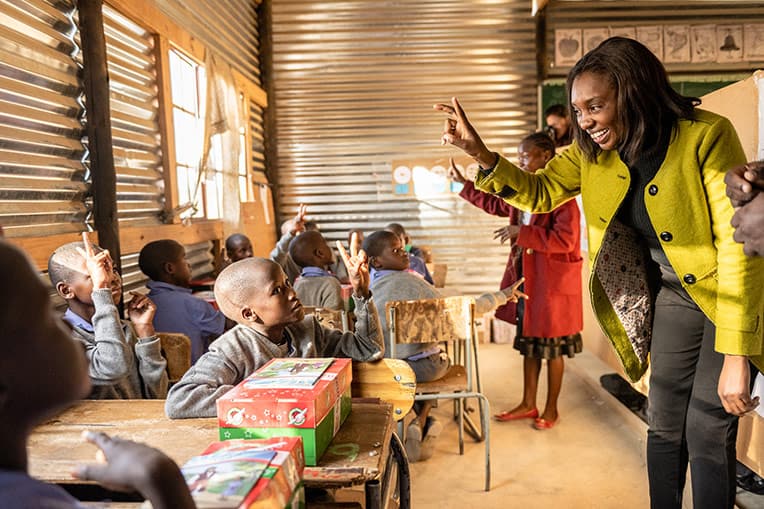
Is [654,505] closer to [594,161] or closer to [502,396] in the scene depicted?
[594,161]

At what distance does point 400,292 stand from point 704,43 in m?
5.46

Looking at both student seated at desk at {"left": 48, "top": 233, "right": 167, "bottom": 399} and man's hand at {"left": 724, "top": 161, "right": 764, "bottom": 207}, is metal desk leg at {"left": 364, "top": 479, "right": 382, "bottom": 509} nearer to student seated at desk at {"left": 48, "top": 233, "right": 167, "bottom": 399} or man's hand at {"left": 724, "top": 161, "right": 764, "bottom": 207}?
man's hand at {"left": 724, "top": 161, "right": 764, "bottom": 207}

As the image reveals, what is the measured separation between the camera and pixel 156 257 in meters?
3.26

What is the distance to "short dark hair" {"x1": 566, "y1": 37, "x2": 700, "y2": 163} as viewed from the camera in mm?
1679

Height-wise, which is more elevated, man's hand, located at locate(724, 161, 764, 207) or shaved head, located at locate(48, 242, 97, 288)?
man's hand, located at locate(724, 161, 764, 207)

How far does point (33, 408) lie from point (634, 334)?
1.86m

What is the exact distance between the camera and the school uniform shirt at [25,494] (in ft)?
2.11

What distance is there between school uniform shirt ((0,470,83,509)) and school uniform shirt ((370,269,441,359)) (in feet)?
8.64

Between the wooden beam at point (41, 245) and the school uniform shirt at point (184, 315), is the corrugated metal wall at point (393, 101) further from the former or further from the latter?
the wooden beam at point (41, 245)

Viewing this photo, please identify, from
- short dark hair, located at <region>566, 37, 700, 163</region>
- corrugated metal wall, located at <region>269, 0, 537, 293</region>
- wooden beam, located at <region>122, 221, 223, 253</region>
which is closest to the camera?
short dark hair, located at <region>566, 37, 700, 163</region>

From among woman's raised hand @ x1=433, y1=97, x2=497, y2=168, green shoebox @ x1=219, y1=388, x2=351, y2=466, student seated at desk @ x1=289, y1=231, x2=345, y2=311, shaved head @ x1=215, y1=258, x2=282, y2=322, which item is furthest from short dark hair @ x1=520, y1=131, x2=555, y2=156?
green shoebox @ x1=219, y1=388, x2=351, y2=466

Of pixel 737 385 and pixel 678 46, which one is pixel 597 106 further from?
pixel 678 46

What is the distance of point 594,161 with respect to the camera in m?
1.93

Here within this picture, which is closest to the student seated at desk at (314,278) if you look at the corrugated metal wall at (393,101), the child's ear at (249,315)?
the child's ear at (249,315)
